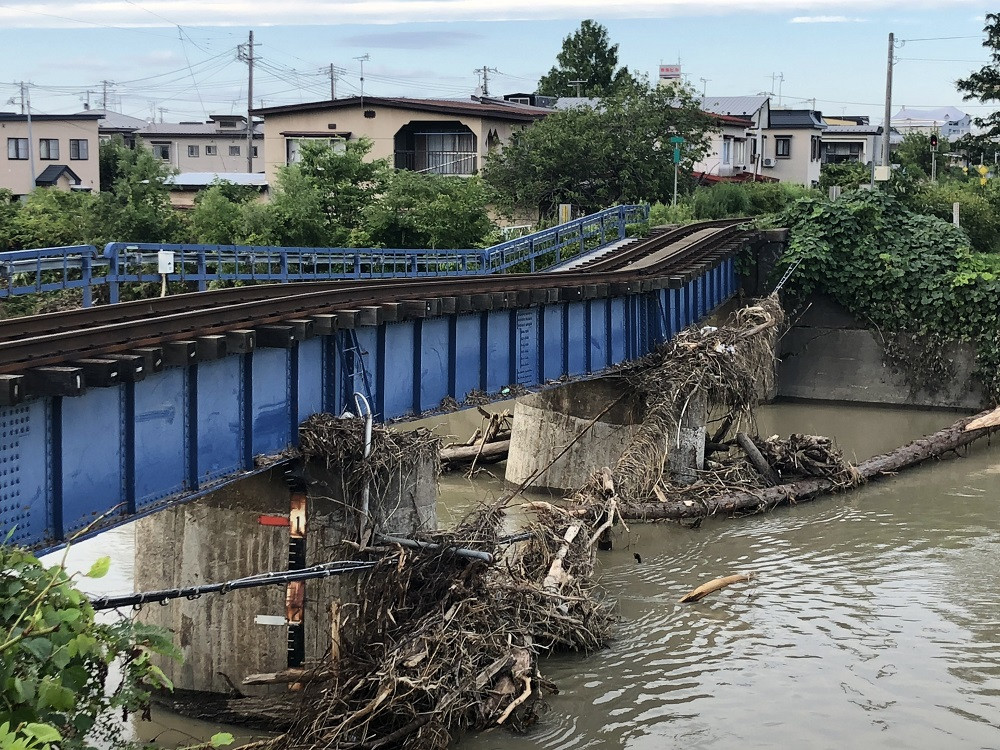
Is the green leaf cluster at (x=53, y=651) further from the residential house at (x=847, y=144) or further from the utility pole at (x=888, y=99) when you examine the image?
the residential house at (x=847, y=144)

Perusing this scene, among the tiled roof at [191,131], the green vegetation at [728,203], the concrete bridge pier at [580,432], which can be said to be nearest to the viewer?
the concrete bridge pier at [580,432]

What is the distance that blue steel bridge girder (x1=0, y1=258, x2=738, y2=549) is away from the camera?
32.8ft

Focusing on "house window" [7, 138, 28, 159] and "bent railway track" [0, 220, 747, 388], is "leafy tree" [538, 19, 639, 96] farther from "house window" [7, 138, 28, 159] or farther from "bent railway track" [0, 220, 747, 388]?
"bent railway track" [0, 220, 747, 388]

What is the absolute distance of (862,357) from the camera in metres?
35.2

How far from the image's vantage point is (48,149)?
227 feet

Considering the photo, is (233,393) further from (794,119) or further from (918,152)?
(918,152)

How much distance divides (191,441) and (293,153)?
45781 millimetres

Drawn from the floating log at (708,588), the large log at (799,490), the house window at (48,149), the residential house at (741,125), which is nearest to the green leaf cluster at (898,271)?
the large log at (799,490)

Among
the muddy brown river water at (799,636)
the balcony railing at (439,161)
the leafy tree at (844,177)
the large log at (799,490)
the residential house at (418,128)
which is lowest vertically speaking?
the muddy brown river water at (799,636)

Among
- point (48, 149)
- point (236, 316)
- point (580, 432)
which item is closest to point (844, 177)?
point (580, 432)

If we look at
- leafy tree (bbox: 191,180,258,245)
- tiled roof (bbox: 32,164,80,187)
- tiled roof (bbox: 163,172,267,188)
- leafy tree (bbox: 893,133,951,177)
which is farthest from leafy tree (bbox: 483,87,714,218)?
leafy tree (bbox: 893,133,951,177)

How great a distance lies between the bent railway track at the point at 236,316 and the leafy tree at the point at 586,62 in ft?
220

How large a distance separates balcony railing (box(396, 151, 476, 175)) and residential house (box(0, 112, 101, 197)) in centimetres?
2262

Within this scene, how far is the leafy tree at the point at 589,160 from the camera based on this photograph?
46406 millimetres
